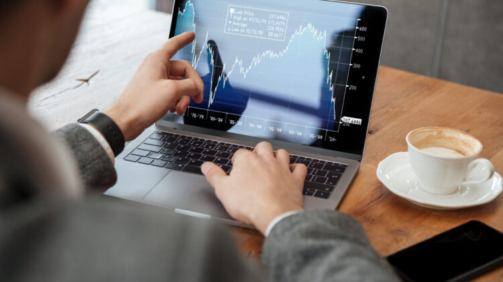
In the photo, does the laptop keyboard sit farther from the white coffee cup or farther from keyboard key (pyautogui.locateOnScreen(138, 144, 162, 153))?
the white coffee cup

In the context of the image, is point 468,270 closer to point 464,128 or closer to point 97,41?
point 464,128

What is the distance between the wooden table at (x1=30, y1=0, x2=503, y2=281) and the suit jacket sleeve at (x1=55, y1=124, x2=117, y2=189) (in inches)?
6.8

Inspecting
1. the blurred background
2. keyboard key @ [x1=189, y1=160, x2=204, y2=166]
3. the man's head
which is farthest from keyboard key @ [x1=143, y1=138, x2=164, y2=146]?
the blurred background

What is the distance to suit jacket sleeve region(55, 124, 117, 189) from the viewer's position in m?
0.76

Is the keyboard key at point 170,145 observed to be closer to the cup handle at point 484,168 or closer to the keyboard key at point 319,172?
the keyboard key at point 319,172

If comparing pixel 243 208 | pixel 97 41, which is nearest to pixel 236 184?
pixel 243 208

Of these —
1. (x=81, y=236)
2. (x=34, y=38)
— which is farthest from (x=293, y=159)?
(x=81, y=236)

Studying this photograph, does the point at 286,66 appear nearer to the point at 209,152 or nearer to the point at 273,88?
the point at 273,88

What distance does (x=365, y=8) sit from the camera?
0.97 m

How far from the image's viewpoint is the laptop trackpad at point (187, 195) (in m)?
0.80

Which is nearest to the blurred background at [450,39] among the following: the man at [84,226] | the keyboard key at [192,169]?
the keyboard key at [192,169]

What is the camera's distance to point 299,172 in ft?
2.73

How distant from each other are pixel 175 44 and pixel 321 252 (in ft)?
1.98

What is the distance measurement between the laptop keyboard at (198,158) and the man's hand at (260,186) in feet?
0.15
